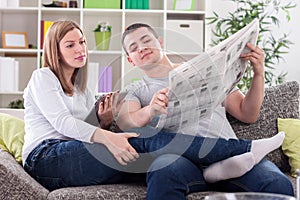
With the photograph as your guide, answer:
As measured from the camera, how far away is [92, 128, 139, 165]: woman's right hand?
6.60 ft

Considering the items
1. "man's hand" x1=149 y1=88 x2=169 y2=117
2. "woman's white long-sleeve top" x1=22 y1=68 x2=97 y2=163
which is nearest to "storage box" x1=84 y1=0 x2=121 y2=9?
"woman's white long-sleeve top" x1=22 y1=68 x2=97 y2=163

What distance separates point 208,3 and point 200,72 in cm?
272

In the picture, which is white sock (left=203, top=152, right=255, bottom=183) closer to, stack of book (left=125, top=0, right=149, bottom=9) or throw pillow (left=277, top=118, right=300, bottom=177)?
throw pillow (left=277, top=118, right=300, bottom=177)

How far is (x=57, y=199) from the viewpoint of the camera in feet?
6.46

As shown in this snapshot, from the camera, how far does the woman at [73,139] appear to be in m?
2.01

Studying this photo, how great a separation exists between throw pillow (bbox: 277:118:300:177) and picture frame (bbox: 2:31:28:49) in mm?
2641

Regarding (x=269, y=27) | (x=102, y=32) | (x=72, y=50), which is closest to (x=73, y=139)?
(x=72, y=50)

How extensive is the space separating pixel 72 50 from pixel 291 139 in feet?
3.24

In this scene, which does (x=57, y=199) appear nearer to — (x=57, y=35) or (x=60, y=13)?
(x=57, y=35)

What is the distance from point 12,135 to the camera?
243 cm

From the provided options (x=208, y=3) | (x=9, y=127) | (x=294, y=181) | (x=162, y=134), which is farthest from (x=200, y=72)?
(x=208, y=3)

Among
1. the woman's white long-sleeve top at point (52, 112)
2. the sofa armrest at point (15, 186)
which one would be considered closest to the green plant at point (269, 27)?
the woman's white long-sleeve top at point (52, 112)

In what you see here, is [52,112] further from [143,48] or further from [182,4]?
[182,4]

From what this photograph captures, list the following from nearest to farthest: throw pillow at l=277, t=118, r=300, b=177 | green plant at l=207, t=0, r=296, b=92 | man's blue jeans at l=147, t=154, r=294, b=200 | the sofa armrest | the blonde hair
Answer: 1. man's blue jeans at l=147, t=154, r=294, b=200
2. the sofa armrest
3. the blonde hair
4. throw pillow at l=277, t=118, r=300, b=177
5. green plant at l=207, t=0, r=296, b=92
